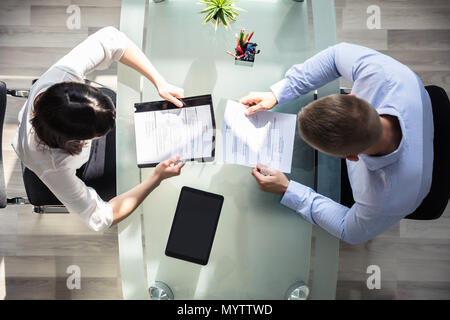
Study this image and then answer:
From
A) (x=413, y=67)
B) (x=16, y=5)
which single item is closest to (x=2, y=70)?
(x=16, y=5)

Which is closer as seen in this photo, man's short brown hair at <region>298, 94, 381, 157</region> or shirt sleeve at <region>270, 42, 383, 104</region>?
man's short brown hair at <region>298, 94, 381, 157</region>

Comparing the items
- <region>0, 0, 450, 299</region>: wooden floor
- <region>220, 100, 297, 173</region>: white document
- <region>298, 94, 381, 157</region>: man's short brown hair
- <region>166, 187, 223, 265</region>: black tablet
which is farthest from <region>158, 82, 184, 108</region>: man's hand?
<region>0, 0, 450, 299</region>: wooden floor

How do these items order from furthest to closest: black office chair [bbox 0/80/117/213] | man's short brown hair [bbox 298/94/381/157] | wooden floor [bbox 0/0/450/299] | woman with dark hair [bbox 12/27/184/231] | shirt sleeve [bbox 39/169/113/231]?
wooden floor [bbox 0/0/450/299]
black office chair [bbox 0/80/117/213]
shirt sleeve [bbox 39/169/113/231]
woman with dark hair [bbox 12/27/184/231]
man's short brown hair [bbox 298/94/381/157]

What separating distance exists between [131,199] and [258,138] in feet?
1.62

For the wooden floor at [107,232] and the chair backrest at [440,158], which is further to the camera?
the wooden floor at [107,232]

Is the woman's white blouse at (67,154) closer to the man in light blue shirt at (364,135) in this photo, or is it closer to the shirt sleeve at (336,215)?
the man in light blue shirt at (364,135)

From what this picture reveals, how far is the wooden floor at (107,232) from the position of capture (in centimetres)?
187

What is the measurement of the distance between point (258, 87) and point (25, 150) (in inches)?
33.3

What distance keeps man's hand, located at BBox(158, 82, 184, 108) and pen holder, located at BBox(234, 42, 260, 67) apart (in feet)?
0.81

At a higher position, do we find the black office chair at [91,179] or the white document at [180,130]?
the white document at [180,130]

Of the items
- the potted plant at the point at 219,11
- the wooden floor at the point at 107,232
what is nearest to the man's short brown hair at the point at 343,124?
the potted plant at the point at 219,11

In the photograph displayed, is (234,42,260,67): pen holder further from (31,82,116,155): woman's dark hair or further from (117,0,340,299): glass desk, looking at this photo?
(31,82,116,155): woman's dark hair

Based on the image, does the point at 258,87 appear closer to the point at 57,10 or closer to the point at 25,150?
the point at 25,150

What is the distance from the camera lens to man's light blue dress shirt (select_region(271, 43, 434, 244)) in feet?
3.37
